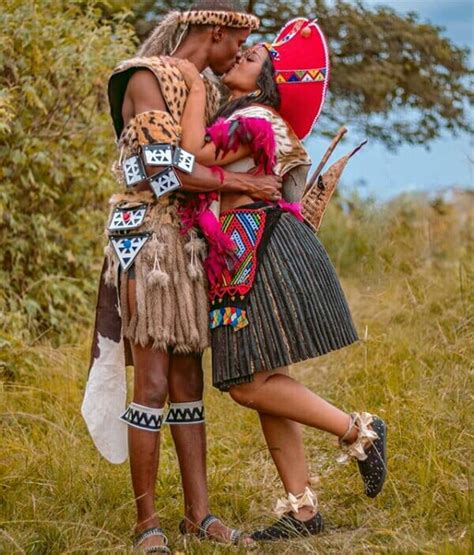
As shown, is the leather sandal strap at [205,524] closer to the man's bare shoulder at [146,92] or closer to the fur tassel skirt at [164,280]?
the fur tassel skirt at [164,280]

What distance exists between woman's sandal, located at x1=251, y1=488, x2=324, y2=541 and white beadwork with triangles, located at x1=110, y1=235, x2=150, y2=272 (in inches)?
40.6

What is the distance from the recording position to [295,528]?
4012 mm

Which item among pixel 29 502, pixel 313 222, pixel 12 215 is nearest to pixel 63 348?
pixel 12 215

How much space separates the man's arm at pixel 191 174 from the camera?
3.73 metres

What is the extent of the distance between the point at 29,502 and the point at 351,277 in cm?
524

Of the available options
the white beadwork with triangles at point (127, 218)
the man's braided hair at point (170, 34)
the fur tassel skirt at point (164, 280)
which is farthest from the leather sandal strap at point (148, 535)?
Answer: the man's braided hair at point (170, 34)

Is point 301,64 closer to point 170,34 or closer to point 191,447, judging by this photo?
point 170,34

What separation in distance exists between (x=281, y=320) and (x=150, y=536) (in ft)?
2.90

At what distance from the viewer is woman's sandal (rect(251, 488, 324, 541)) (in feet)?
13.2

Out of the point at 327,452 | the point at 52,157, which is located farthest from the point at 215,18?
the point at 52,157

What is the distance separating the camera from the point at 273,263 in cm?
381

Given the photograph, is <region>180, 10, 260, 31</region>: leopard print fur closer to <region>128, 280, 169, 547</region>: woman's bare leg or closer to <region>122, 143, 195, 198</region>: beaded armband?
<region>122, 143, 195, 198</region>: beaded armband

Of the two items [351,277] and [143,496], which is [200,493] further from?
[351,277]

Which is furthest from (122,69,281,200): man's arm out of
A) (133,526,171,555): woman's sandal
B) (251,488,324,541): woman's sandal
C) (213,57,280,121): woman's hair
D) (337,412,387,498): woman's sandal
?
(133,526,171,555): woman's sandal
